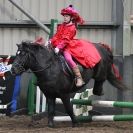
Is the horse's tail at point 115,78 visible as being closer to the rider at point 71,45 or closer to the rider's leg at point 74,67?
→ the rider at point 71,45

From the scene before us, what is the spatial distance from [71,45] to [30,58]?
0.76m

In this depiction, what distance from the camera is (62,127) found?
10.1 metres

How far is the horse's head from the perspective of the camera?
30.9ft

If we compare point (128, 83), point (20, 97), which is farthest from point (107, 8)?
point (20, 97)

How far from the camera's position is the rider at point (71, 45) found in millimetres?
9719

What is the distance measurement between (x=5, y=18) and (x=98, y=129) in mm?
4400

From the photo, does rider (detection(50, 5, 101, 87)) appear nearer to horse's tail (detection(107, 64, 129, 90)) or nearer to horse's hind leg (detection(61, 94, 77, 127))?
horse's hind leg (detection(61, 94, 77, 127))

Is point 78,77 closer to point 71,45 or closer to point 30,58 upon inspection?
point 71,45

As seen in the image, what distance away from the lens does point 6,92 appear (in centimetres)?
1229

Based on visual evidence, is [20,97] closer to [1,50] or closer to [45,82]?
[1,50]

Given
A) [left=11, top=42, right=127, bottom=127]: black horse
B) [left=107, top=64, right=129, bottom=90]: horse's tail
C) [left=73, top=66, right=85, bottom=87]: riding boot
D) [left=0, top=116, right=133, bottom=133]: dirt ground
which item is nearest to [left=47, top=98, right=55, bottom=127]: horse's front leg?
[left=11, top=42, right=127, bottom=127]: black horse

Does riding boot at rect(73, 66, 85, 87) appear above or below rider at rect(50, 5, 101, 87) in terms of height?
below

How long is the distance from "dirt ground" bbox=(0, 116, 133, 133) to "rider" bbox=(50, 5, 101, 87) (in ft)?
2.55

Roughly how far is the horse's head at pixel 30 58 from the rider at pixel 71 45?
242 millimetres
